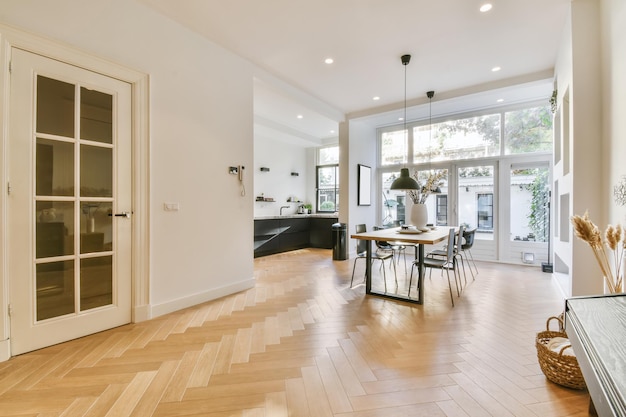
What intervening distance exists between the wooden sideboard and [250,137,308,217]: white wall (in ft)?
21.2

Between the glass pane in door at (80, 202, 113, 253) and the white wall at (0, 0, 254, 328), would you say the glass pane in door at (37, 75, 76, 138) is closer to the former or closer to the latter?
the white wall at (0, 0, 254, 328)

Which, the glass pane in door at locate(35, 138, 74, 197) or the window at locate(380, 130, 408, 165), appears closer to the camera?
the glass pane in door at locate(35, 138, 74, 197)

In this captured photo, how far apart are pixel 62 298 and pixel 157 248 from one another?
31.3 inches

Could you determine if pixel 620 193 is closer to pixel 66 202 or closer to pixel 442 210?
pixel 442 210

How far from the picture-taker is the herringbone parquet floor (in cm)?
156

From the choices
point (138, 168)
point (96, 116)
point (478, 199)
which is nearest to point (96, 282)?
point (138, 168)

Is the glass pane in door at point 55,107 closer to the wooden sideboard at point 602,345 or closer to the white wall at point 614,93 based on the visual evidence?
the wooden sideboard at point 602,345

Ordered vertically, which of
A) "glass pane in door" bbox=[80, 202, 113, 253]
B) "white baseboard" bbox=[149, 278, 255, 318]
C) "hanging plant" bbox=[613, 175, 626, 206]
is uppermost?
"hanging plant" bbox=[613, 175, 626, 206]

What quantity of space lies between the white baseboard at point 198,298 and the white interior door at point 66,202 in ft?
0.90

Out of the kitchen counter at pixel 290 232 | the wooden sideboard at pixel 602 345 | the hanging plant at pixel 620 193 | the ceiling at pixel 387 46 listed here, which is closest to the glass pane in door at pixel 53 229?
the ceiling at pixel 387 46

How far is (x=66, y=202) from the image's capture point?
2326mm

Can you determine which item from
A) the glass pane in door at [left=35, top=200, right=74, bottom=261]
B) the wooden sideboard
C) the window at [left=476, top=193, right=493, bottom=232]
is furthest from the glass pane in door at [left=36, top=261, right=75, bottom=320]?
the window at [left=476, top=193, right=493, bottom=232]

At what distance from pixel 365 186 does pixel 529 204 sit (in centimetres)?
320

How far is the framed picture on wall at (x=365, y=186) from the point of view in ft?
21.1
